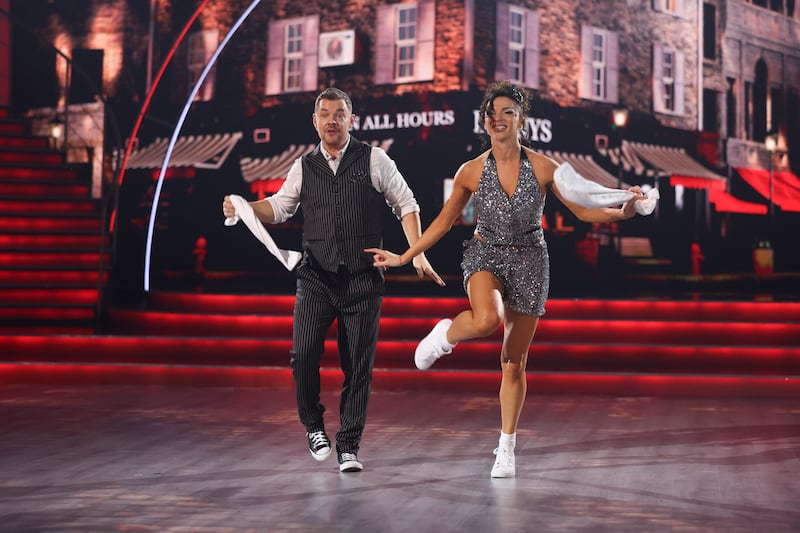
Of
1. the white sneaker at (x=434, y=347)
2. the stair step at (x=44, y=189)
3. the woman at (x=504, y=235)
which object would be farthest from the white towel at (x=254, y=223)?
the stair step at (x=44, y=189)

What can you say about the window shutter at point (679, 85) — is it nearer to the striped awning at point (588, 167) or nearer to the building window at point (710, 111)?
the building window at point (710, 111)

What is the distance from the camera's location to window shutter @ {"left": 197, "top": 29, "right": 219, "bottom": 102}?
14.4m

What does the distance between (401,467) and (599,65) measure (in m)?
11.4

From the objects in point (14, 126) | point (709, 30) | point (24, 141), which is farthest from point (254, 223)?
point (709, 30)

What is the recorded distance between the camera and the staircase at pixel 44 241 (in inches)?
339

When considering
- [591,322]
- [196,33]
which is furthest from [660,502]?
[196,33]

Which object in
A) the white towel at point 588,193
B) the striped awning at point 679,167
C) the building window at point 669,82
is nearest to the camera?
the white towel at point 588,193

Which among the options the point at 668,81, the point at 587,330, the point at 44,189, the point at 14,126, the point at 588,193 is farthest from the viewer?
the point at 668,81

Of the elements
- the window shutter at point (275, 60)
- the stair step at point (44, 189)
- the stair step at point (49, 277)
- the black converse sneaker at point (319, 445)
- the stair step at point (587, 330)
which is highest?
the window shutter at point (275, 60)

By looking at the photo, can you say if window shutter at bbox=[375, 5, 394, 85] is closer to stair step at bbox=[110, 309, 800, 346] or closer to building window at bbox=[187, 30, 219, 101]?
building window at bbox=[187, 30, 219, 101]

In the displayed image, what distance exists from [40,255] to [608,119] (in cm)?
847

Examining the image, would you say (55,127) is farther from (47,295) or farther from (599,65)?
(599,65)

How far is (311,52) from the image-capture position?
45.9 ft

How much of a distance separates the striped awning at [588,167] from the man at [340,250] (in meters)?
10.1
